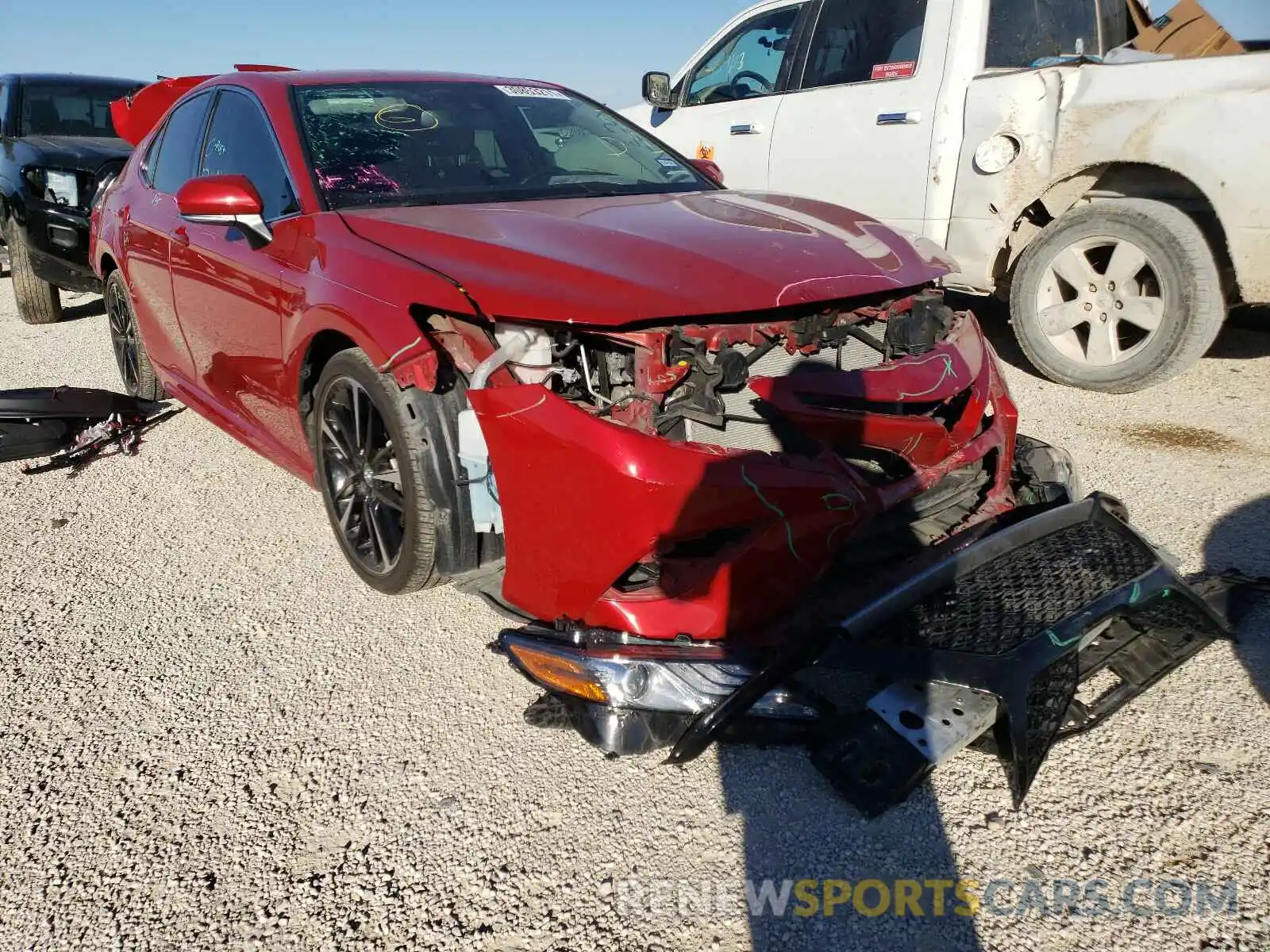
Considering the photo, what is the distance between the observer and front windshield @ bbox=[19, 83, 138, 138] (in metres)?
7.45

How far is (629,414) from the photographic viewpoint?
2.19m

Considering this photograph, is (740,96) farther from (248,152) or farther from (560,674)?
(560,674)

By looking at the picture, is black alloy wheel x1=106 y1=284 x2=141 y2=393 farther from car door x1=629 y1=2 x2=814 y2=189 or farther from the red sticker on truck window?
the red sticker on truck window

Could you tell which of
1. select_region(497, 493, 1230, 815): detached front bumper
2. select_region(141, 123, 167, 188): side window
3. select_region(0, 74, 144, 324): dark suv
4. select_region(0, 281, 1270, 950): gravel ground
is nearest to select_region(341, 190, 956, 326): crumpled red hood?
select_region(497, 493, 1230, 815): detached front bumper

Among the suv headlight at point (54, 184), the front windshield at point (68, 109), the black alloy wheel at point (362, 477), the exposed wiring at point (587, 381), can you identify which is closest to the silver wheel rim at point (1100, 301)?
the exposed wiring at point (587, 381)

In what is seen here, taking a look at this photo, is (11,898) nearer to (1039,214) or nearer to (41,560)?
(41,560)

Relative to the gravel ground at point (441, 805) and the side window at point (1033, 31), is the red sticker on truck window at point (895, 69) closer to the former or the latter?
the side window at point (1033, 31)

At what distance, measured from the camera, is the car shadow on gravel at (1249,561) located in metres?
2.47

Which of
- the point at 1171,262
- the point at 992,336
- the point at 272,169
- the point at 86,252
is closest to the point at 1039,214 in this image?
the point at 1171,262

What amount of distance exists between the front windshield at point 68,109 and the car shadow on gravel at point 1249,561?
8388 mm

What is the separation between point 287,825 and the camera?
2061 mm

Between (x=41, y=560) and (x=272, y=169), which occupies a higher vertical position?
(x=272, y=169)

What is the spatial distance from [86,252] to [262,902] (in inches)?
238

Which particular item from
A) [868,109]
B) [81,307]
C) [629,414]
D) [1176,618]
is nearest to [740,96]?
[868,109]
